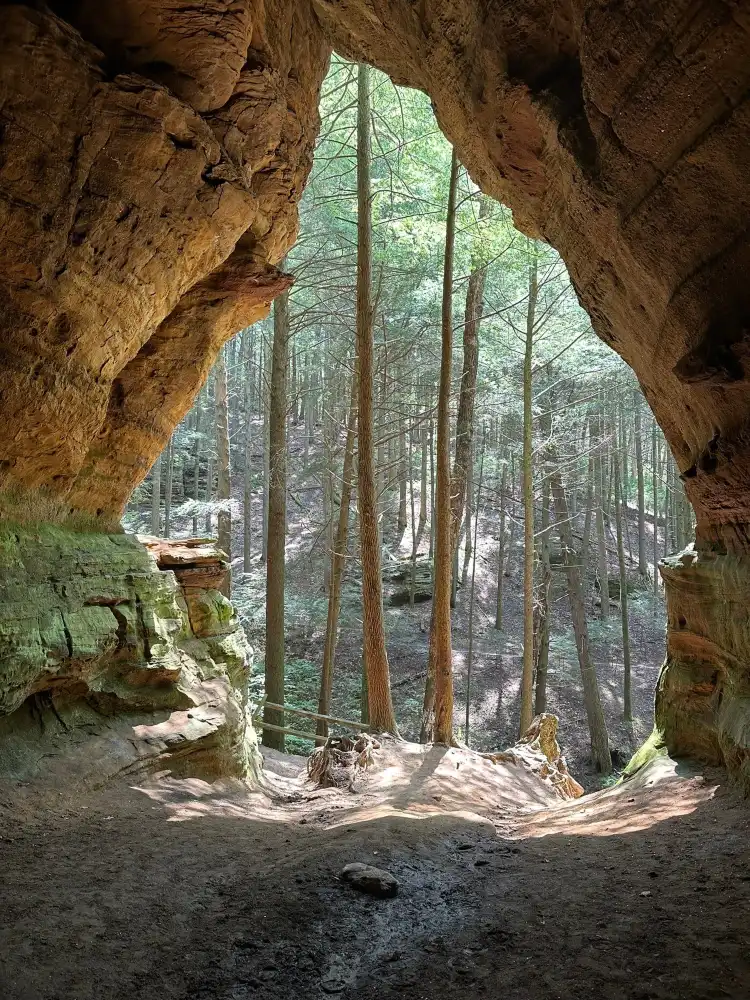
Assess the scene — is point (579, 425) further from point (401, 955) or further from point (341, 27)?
point (401, 955)

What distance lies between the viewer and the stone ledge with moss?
5.62 metres

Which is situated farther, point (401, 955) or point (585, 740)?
point (585, 740)

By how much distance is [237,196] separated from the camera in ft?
24.4

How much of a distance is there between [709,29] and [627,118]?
94 cm

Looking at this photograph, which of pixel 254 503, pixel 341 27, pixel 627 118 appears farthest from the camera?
pixel 254 503

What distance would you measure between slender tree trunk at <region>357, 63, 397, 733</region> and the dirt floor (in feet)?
13.1

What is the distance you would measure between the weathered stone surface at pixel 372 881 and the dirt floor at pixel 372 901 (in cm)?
6

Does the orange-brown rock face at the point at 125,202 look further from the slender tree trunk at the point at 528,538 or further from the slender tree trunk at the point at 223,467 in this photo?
the slender tree trunk at the point at 528,538

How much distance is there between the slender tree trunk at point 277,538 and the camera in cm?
1245

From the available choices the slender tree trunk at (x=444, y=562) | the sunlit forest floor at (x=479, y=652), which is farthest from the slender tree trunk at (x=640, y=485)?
the slender tree trunk at (x=444, y=562)

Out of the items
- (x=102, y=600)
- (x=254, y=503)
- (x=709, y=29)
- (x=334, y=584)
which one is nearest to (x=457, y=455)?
(x=334, y=584)

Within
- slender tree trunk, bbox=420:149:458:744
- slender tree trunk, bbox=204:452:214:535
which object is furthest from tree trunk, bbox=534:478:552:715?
slender tree trunk, bbox=204:452:214:535

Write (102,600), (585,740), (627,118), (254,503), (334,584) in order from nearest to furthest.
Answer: (627,118) < (102,600) < (334,584) < (585,740) < (254,503)

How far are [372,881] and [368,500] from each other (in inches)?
274
